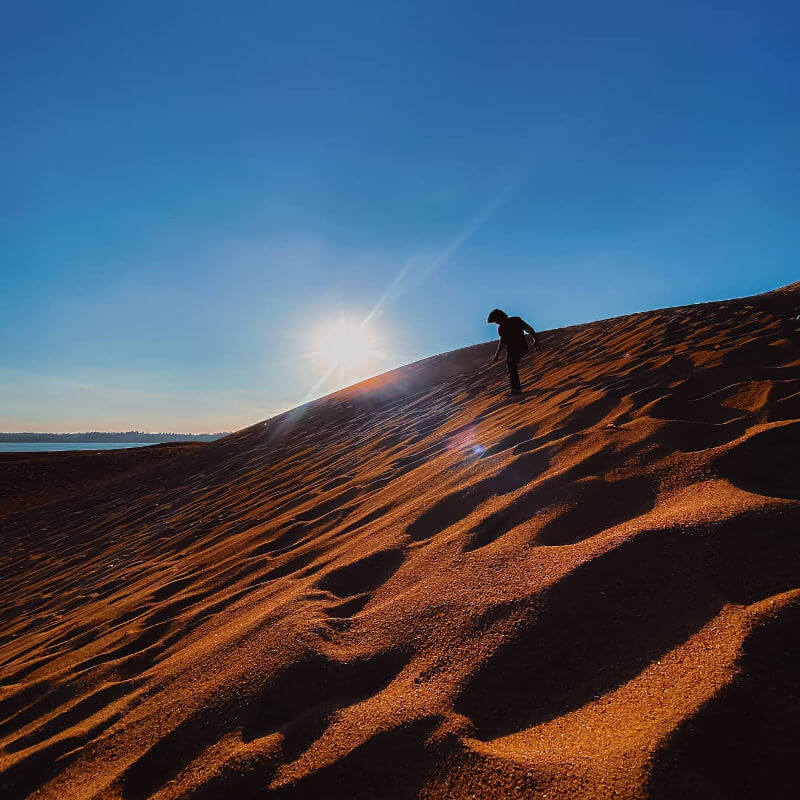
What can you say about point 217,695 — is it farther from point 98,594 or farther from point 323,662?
point 98,594

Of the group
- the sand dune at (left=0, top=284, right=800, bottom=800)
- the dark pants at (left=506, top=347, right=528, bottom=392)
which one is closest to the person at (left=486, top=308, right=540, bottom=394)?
the dark pants at (left=506, top=347, right=528, bottom=392)

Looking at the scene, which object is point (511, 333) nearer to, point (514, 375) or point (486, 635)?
point (514, 375)

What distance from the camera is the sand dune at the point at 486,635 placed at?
3.24 ft

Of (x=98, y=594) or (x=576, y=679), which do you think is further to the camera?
(x=98, y=594)

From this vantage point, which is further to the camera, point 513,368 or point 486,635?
point 513,368

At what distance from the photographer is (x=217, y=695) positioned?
1.54m

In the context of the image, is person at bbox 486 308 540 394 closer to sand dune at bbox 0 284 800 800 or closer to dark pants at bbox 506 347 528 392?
dark pants at bbox 506 347 528 392

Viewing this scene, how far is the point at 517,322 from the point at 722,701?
5.58 m

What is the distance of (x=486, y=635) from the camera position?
139cm

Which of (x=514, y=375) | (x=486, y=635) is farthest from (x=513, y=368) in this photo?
(x=486, y=635)

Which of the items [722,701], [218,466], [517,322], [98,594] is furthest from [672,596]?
[218,466]

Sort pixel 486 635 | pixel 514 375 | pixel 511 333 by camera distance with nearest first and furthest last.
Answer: pixel 486 635, pixel 514 375, pixel 511 333

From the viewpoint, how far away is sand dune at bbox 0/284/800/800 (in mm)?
986

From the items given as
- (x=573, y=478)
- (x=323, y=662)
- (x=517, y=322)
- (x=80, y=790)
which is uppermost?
(x=517, y=322)
